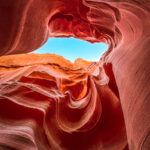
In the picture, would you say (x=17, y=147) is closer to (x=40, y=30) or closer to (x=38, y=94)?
(x=38, y=94)

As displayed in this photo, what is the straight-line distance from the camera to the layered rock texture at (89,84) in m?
1.48

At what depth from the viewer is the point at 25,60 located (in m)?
7.04

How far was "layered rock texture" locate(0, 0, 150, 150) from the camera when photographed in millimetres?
1481

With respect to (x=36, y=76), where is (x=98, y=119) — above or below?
below

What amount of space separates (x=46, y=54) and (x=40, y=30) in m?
4.96

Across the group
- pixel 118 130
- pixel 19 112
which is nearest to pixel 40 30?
pixel 19 112

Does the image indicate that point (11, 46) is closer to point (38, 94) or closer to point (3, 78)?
point (38, 94)

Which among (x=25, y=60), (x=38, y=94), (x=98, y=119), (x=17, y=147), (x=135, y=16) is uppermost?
(x=25, y=60)

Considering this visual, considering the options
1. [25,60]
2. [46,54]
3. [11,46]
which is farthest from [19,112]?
[46,54]

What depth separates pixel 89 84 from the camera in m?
4.81

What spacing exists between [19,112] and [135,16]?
3024mm

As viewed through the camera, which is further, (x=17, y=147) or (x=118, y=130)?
(x=118, y=130)

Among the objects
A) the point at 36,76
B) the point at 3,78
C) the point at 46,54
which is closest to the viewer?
the point at 3,78

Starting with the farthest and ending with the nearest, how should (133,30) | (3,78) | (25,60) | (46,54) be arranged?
(46,54)
(25,60)
(3,78)
(133,30)
